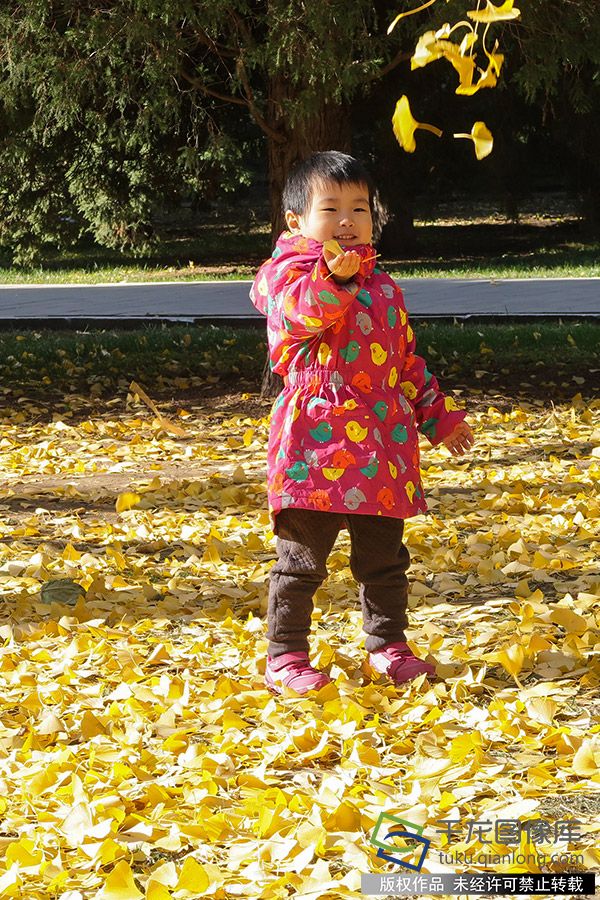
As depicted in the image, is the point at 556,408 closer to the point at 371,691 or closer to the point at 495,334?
the point at 495,334

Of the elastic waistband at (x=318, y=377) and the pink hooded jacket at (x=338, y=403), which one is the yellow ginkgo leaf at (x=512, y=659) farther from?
the elastic waistband at (x=318, y=377)

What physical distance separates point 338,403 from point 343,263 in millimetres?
405

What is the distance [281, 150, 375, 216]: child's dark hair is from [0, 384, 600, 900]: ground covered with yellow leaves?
4.10ft

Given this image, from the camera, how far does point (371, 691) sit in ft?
11.1

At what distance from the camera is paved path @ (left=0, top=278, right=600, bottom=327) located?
13398mm

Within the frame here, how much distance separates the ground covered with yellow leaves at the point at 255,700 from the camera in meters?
2.52

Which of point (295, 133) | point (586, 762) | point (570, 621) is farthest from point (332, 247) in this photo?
point (295, 133)

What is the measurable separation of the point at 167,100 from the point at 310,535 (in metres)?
5.34

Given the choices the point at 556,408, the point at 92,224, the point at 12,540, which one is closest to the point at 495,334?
the point at 556,408

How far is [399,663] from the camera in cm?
352

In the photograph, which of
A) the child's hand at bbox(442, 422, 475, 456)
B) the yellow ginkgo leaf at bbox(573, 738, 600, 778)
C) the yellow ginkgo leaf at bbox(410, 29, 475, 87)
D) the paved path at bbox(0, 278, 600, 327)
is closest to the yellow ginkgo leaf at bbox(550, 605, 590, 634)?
the child's hand at bbox(442, 422, 475, 456)

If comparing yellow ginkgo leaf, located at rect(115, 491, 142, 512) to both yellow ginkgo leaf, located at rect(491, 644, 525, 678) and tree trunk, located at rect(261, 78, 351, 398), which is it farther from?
tree trunk, located at rect(261, 78, 351, 398)

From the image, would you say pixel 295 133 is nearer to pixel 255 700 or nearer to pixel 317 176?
pixel 317 176

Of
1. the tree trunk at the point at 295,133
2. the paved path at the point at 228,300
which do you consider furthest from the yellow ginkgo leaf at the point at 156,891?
the paved path at the point at 228,300
